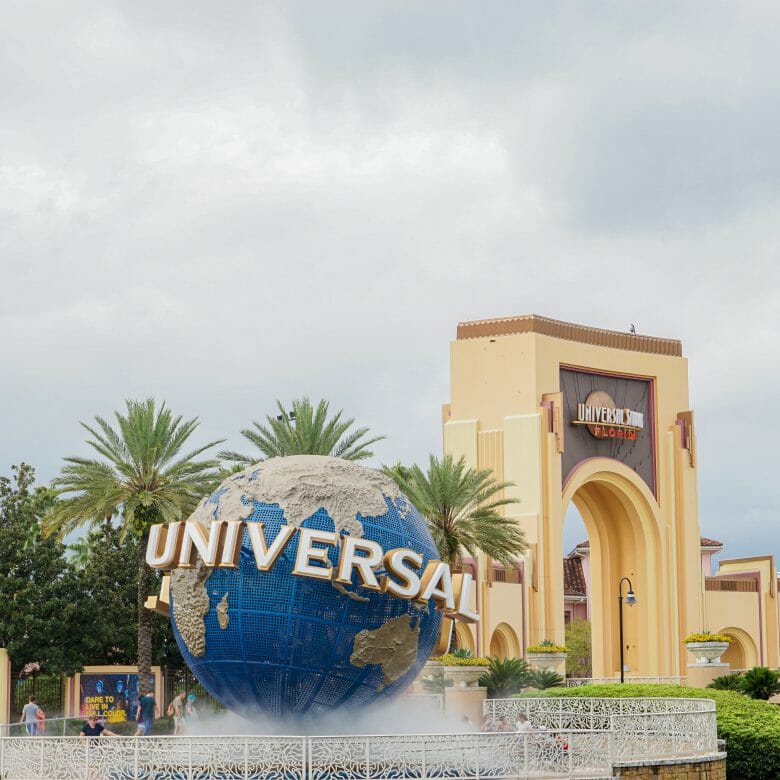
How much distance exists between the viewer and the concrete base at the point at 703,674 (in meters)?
40.0

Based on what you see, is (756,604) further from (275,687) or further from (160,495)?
(275,687)

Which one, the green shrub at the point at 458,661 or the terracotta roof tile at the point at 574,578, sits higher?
the terracotta roof tile at the point at 574,578

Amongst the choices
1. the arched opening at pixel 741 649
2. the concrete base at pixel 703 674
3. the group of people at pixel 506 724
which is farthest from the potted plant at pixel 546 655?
the arched opening at pixel 741 649

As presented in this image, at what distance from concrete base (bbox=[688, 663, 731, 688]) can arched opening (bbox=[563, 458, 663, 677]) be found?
17772 mm

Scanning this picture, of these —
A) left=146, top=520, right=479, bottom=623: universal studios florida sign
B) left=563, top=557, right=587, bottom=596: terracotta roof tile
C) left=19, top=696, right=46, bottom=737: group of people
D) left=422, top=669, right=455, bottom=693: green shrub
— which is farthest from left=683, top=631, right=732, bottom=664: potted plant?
left=563, top=557, right=587, bottom=596: terracotta roof tile

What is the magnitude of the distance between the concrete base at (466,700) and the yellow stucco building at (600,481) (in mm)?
15269

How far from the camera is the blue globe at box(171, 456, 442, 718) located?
68.2 feet

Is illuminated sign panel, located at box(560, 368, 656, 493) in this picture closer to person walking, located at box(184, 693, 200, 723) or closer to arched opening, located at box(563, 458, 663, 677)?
arched opening, located at box(563, 458, 663, 677)

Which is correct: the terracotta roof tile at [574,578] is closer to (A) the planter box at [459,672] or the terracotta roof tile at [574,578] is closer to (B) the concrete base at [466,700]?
(A) the planter box at [459,672]

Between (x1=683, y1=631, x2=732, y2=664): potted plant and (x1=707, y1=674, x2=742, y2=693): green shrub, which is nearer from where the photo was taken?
(x1=707, y1=674, x2=742, y2=693): green shrub

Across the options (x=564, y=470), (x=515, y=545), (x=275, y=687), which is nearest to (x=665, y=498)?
(x=564, y=470)

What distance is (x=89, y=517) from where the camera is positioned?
36.9 metres

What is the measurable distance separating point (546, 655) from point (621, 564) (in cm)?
1483

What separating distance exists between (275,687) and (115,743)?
242 cm
